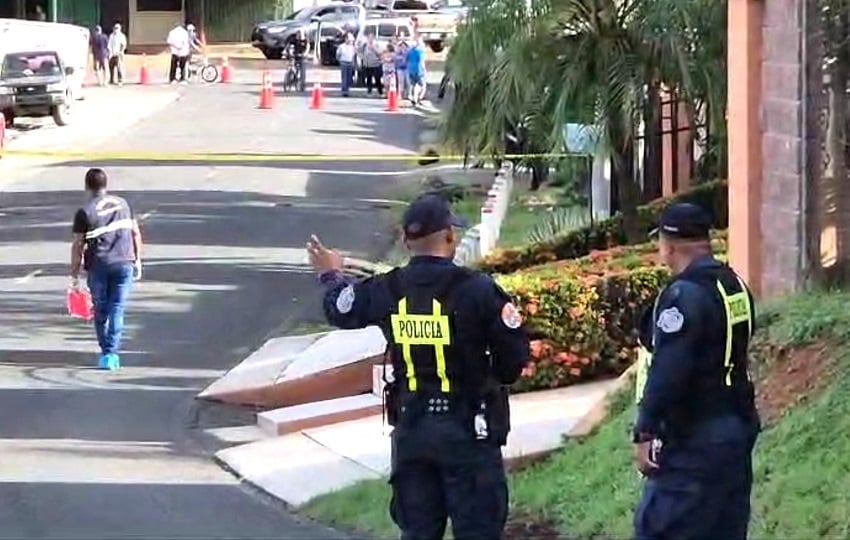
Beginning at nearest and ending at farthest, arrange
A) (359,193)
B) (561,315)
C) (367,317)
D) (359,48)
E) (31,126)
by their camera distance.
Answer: (367,317), (561,315), (359,193), (31,126), (359,48)

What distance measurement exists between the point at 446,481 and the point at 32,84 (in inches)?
1322

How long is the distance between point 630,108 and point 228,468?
4.95m

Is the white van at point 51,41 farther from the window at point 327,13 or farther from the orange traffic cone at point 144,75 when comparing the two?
the window at point 327,13

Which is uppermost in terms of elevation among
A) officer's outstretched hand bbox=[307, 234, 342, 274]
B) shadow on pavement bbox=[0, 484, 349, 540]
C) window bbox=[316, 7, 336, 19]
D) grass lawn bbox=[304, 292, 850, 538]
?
window bbox=[316, 7, 336, 19]

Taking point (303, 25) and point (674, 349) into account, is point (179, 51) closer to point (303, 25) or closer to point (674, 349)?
point (303, 25)

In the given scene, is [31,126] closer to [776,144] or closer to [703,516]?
[776,144]

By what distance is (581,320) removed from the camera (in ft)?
42.5

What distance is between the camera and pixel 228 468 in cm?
1166

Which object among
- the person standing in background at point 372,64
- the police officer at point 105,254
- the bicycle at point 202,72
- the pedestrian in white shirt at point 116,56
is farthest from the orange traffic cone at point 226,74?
the police officer at point 105,254

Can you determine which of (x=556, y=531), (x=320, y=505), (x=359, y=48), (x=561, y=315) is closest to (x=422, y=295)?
(x=556, y=531)

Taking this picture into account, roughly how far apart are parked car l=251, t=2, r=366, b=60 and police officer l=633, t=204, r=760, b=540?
1986 inches

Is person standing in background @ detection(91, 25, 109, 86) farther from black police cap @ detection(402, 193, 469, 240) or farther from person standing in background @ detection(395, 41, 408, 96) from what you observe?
black police cap @ detection(402, 193, 469, 240)

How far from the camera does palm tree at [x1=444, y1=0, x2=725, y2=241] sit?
14820 millimetres

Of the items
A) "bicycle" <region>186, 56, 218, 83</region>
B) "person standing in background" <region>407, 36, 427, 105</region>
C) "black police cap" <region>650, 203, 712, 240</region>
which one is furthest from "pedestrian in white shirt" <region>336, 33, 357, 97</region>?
"black police cap" <region>650, 203, 712, 240</region>
